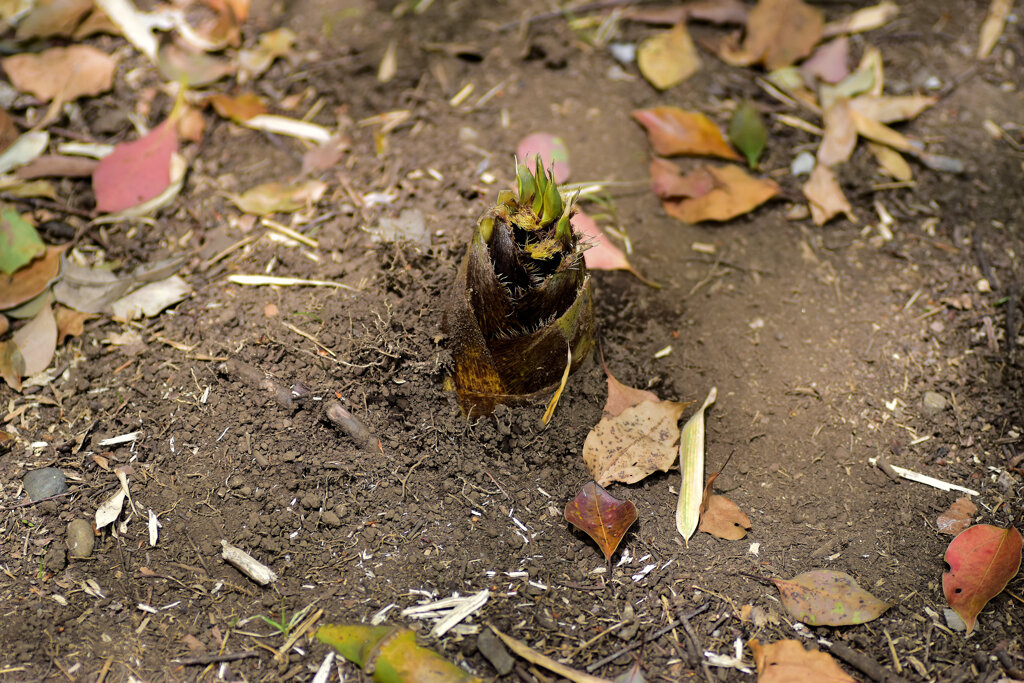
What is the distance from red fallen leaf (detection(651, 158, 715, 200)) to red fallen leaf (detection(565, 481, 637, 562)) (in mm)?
1203

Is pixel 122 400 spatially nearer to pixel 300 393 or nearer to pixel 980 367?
pixel 300 393

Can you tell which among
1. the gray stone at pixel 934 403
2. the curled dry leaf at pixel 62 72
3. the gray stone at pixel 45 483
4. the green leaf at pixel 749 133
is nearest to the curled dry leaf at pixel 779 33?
the green leaf at pixel 749 133

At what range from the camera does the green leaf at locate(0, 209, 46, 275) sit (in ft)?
7.53

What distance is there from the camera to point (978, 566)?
1.76 metres

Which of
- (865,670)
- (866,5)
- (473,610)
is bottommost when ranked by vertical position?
Answer: (865,670)

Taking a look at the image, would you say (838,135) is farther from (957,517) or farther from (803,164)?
(957,517)

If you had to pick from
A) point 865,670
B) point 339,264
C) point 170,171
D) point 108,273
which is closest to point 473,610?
point 865,670

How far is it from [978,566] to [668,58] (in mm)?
2143

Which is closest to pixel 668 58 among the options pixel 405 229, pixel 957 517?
pixel 405 229

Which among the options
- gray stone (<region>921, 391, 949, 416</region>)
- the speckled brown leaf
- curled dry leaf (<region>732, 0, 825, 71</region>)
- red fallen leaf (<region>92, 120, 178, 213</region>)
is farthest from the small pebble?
red fallen leaf (<region>92, 120, 178, 213</region>)

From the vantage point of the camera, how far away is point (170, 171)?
2559 millimetres

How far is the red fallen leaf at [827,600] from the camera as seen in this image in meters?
1.69

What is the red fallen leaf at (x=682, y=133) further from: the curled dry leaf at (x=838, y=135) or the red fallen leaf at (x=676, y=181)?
the curled dry leaf at (x=838, y=135)

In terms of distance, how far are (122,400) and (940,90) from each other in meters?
3.22
